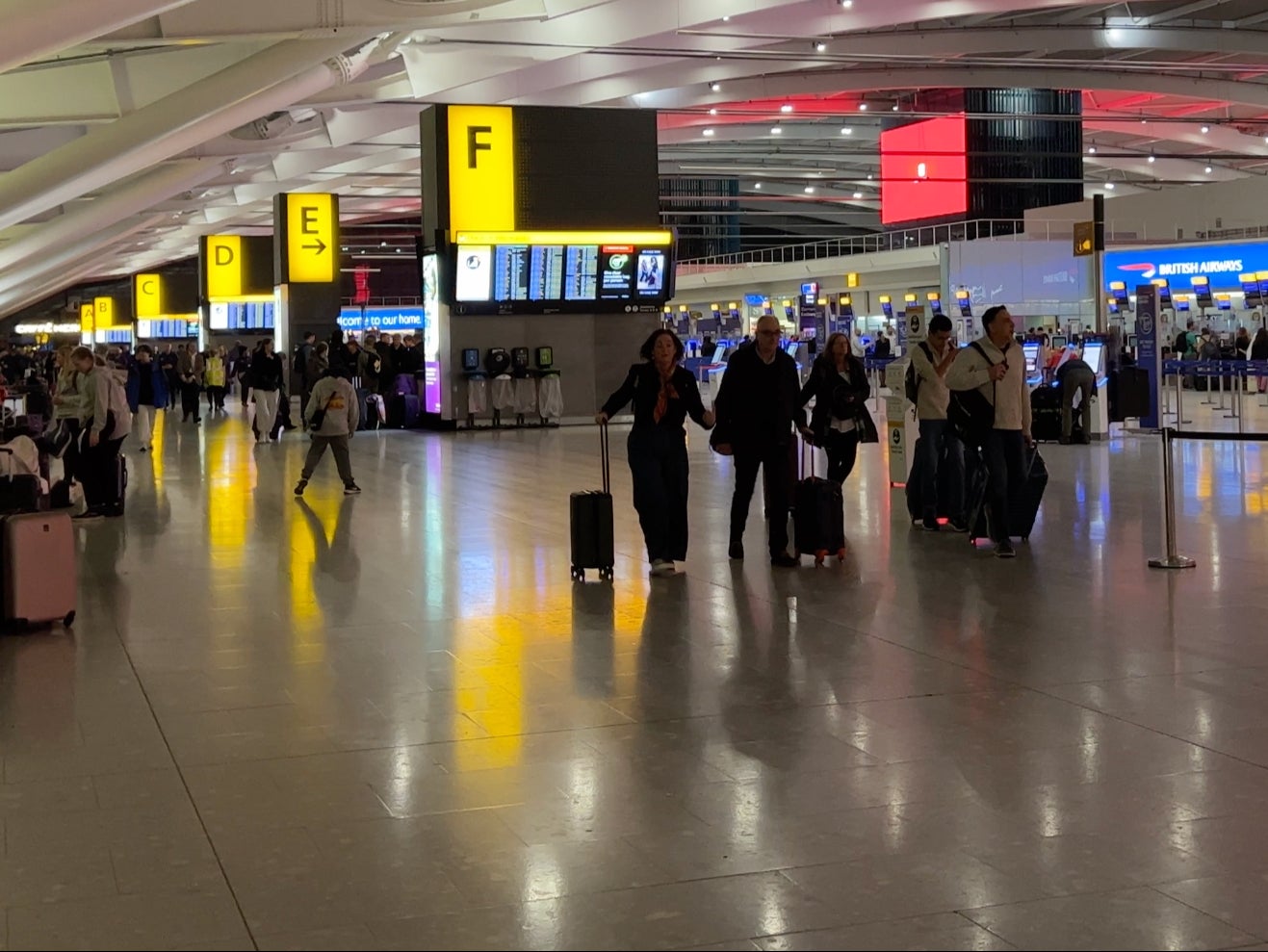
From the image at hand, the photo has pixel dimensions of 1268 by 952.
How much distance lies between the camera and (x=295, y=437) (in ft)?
78.4

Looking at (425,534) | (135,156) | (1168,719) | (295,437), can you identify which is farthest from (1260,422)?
(1168,719)

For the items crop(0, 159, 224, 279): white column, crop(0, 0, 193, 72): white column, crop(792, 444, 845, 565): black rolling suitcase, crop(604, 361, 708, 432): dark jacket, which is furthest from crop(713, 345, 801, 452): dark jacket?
crop(0, 159, 224, 279): white column

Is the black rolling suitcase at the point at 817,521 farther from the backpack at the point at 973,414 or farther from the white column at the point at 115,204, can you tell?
the white column at the point at 115,204

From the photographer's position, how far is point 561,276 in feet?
85.8

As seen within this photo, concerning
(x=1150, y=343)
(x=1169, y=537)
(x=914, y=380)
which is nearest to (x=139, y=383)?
(x=1150, y=343)

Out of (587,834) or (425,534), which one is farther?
(425,534)

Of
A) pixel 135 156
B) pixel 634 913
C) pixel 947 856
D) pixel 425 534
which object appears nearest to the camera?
pixel 634 913

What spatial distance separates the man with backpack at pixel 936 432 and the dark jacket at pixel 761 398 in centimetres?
185

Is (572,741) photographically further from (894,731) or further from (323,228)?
(323,228)

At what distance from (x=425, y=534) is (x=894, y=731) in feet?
21.6

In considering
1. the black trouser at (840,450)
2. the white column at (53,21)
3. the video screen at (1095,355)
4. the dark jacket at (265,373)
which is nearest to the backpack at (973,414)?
the black trouser at (840,450)

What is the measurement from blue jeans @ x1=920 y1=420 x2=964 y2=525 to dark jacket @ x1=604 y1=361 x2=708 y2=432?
2432 mm

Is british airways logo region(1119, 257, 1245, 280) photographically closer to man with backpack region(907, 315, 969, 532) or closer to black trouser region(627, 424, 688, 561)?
man with backpack region(907, 315, 969, 532)

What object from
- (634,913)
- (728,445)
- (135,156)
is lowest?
(634,913)
